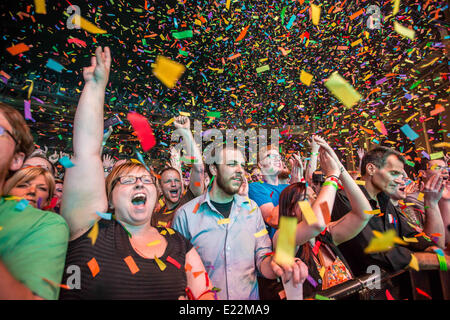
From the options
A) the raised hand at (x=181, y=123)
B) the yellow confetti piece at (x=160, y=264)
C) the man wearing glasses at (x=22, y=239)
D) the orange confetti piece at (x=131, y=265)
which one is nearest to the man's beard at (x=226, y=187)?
the raised hand at (x=181, y=123)

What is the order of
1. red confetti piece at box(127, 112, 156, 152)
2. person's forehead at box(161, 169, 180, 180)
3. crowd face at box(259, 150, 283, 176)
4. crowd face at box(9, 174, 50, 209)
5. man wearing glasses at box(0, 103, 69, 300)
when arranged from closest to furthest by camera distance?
1. man wearing glasses at box(0, 103, 69, 300)
2. crowd face at box(9, 174, 50, 209)
3. crowd face at box(259, 150, 283, 176)
4. person's forehead at box(161, 169, 180, 180)
5. red confetti piece at box(127, 112, 156, 152)

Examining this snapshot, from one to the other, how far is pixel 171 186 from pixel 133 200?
1744 millimetres

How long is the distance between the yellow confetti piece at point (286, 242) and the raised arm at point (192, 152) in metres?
1.25

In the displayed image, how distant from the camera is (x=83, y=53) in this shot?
381 inches

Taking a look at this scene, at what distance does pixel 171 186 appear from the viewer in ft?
10.5

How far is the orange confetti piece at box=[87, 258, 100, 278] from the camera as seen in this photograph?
1.12 meters

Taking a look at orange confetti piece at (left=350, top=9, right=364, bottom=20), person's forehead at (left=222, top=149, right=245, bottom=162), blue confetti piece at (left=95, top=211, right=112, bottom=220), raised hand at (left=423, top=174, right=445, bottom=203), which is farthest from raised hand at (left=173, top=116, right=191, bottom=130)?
orange confetti piece at (left=350, top=9, right=364, bottom=20)

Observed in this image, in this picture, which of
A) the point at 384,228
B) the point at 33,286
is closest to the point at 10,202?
the point at 33,286

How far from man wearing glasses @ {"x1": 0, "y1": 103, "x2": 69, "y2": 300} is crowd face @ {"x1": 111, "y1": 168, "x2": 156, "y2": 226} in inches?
15.5

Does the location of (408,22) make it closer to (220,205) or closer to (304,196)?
(304,196)

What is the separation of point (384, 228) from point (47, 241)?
107 inches

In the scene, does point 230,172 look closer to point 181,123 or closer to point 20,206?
point 181,123

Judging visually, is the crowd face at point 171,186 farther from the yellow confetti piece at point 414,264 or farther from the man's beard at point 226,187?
the yellow confetti piece at point 414,264

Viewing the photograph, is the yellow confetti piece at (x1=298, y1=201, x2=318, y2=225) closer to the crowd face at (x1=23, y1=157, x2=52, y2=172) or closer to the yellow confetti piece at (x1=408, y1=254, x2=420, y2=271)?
the yellow confetti piece at (x1=408, y1=254, x2=420, y2=271)
